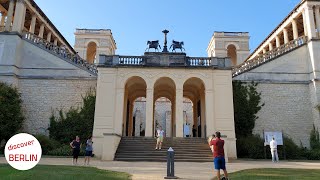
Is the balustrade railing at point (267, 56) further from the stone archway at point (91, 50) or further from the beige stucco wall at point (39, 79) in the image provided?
the stone archway at point (91, 50)

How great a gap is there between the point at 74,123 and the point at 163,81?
8.35 meters

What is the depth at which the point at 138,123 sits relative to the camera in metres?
36.5

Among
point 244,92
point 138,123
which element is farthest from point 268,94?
point 138,123

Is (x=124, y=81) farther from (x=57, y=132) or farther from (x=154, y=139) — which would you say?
(x=57, y=132)

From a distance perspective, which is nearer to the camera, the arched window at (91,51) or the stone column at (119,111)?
the stone column at (119,111)

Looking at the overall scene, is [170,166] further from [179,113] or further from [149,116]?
[179,113]

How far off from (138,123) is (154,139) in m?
14.9

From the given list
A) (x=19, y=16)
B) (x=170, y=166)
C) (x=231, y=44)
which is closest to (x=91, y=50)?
(x=19, y=16)

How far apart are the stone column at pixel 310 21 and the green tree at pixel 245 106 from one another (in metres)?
7.28

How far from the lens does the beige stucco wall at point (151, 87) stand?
74.5 feet

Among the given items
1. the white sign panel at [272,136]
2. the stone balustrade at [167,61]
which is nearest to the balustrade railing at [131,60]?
the stone balustrade at [167,61]

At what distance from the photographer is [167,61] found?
24.5m

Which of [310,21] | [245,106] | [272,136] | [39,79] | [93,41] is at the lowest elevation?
[272,136]

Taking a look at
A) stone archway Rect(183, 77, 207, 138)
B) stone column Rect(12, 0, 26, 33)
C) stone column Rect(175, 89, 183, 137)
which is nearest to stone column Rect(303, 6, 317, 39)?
stone archway Rect(183, 77, 207, 138)
